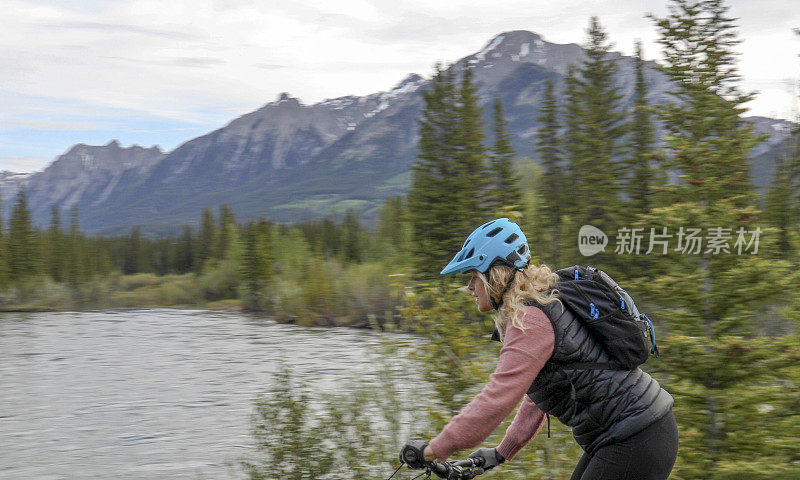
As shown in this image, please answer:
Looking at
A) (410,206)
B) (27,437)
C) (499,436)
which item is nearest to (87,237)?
(410,206)

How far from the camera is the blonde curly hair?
296cm

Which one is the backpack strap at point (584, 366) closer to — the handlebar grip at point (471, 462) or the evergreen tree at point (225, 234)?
the handlebar grip at point (471, 462)

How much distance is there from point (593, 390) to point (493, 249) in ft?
2.39

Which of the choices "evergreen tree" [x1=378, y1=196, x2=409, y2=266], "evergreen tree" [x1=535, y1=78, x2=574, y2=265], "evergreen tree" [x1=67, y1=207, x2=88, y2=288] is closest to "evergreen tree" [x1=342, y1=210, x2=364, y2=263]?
"evergreen tree" [x1=378, y1=196, x2=409, y2=266]

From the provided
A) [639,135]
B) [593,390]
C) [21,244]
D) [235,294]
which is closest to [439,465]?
[593,390]

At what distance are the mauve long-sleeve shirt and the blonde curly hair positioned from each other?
5 centimetres

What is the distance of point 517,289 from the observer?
9.90ft

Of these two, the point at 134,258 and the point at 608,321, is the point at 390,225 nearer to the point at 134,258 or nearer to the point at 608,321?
the point at 134,258

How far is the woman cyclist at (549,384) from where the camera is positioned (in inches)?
113

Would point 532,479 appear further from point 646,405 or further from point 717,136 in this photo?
point 717,136

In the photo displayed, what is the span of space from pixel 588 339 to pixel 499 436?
453 cm

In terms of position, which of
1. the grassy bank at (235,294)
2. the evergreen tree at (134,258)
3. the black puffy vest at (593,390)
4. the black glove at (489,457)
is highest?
the black puffy vest at (593,390)

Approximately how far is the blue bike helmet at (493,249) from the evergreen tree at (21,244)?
3250 inches

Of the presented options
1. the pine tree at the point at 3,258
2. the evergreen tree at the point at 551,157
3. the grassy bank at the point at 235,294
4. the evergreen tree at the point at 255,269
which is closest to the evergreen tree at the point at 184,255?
the grassy bank at the point at 235,294
